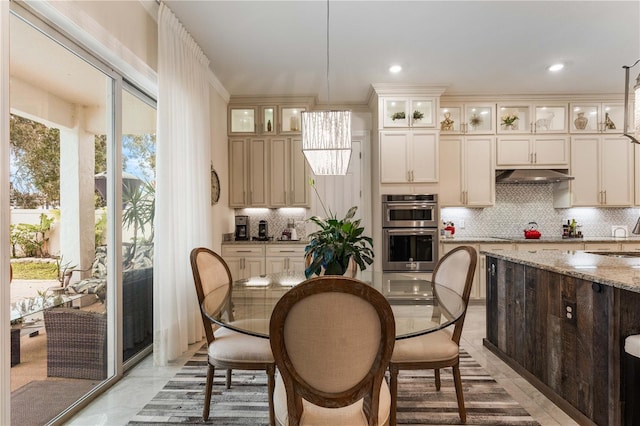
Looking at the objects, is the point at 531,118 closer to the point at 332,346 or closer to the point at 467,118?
the point at 467,118

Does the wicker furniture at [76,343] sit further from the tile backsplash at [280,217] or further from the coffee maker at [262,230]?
the tile backsplash at [280,217]

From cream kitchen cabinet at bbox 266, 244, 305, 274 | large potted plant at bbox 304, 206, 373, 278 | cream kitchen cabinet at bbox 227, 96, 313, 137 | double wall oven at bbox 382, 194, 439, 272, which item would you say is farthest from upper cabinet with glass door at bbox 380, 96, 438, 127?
large potted plant at bbox 304, 206, 373, 278

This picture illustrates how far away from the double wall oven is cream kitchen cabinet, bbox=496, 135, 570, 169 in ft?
4.39

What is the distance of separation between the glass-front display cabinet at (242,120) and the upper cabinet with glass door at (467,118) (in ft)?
8.48

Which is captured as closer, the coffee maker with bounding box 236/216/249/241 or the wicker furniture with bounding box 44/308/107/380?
the wicker furniture with bounding box 44/308/107/380

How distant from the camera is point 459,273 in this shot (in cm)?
225

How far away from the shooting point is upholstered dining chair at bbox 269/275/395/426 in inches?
47.9

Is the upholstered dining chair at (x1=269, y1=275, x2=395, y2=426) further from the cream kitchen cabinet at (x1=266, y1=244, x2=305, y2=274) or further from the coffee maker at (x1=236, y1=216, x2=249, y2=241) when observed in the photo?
the coffee maker at (x1=236, y1=216, x2=249, y2=241)

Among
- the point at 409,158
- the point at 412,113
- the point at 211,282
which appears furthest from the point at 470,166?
the point at 211,282

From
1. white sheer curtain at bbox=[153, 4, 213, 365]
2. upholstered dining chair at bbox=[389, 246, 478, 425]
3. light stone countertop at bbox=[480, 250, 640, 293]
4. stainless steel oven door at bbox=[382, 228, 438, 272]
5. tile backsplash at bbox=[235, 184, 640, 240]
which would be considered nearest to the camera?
light stone countertop at bbox=[480, 250, 640, 293]

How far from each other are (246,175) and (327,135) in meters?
2.72

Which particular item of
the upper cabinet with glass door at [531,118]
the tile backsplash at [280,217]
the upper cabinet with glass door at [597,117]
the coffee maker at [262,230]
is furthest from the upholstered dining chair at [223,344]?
the upper cabinet with glass door at [597,117]

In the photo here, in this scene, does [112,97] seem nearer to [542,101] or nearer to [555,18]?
[555,18]

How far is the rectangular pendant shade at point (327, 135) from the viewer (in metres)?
2.42
